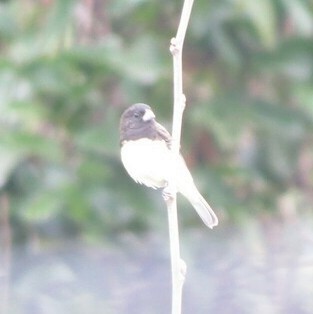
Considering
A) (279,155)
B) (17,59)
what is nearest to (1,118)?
(17,59)

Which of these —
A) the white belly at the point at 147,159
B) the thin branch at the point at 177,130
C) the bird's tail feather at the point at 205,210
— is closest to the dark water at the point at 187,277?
the bird's tail feather at the point at 205,210

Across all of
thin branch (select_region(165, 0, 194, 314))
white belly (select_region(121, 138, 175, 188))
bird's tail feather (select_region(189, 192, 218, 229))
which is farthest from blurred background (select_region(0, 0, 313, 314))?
thin branch (select_region(165, 0, 194, 314))

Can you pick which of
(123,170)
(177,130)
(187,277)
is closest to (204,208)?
(177,130)

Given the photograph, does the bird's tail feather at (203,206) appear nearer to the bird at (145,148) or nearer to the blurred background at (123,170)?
the bird at (145,148)

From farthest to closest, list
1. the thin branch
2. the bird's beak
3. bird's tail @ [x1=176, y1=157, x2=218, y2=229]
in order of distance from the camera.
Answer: bird's tail @ [x1=176, y1=157, x2=218, y2=229] < the bird's beak < the thin branch

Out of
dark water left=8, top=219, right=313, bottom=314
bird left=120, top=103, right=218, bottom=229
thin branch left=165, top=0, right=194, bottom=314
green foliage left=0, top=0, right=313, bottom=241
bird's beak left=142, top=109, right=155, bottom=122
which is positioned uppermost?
green foliage left=0, top=0, right=313, bottom=241

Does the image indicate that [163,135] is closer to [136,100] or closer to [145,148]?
[145,148]

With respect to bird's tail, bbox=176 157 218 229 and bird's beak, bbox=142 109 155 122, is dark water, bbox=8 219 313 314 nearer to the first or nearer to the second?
bird's tail, bbox=176 157 218 229
